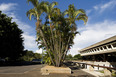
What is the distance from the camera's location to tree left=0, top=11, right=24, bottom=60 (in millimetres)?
27031

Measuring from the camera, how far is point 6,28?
2775 cm

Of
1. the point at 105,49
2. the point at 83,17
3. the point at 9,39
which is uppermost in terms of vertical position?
the point at 83,17

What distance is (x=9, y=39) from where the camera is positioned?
96.1 ft

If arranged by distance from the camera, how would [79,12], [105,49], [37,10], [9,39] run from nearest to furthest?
[37,10] → [79,12] → [105,49] → [9,39]

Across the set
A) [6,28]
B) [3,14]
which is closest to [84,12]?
[6,28]

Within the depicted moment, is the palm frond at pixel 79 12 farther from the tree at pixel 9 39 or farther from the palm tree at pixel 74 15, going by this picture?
the tree at pixel 9 39

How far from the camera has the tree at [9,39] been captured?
1064 inches

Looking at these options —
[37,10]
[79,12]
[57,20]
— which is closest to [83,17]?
[79,12]

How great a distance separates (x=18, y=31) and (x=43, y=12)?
20873mm

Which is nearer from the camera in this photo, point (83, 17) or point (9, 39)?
point (83, 17)

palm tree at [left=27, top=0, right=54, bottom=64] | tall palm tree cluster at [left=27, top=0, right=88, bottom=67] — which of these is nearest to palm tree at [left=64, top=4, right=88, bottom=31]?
tall palm tree cluster at [left=27, top=0, right=88, bottom=67]

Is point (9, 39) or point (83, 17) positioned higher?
point (83, 17)

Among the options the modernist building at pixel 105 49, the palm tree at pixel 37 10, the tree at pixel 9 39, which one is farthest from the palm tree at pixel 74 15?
the tree at pixel 9 39

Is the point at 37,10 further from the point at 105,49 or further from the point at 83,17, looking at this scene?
the point at 105,49
